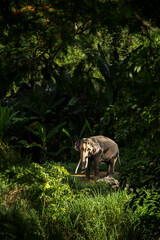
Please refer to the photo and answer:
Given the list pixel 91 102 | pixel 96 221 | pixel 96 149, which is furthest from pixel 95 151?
pixel 91 102

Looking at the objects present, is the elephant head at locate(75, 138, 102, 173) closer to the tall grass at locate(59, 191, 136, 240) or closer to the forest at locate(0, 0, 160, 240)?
the forest at locate(0, 0, 160, 240)

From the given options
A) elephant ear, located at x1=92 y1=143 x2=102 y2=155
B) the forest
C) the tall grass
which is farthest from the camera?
elephant ear, located at x1=92 y1=143 x2=102 y2=155

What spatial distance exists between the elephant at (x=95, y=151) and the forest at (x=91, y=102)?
0.67 meters

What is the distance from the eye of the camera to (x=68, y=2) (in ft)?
5.50

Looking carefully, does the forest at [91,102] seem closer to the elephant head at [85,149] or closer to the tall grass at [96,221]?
the tall grass at [96,221]

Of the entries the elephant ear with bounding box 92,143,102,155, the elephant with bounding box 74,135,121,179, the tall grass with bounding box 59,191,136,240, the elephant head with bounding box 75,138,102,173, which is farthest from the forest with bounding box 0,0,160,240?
the elephant ear with bounding box 92,143,102,155

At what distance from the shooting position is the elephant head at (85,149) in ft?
22.7

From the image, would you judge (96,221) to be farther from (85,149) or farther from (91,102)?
(85,149)

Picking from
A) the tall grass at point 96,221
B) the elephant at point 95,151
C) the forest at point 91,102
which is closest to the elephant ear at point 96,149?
the elephant at point 95,151

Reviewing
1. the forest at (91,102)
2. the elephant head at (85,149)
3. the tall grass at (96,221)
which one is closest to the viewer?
the forest at (91,102)

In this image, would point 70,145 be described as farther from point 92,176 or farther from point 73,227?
point 73,227

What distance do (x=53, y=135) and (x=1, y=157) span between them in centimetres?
789

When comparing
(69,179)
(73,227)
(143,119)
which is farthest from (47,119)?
(143,119)

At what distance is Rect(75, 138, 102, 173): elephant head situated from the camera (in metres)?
6.92
